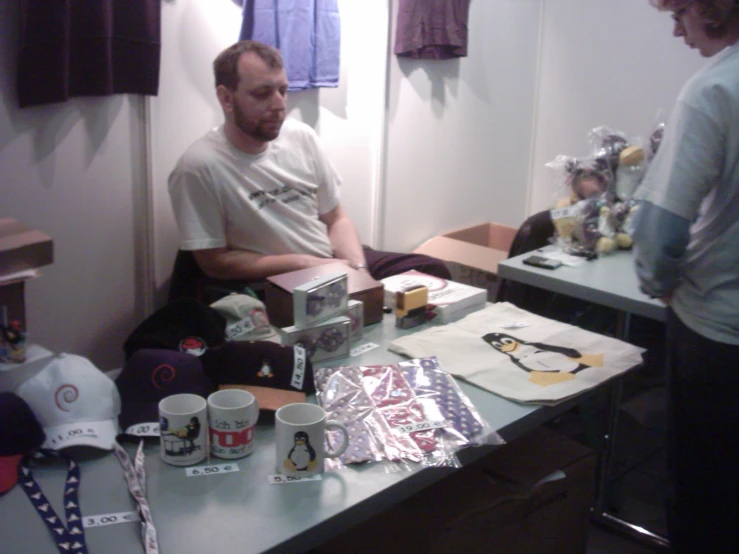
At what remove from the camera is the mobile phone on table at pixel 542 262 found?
2.29 m

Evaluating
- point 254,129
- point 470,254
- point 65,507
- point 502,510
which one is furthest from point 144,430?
point 470,254

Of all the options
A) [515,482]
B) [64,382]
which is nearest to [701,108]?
[515,482]

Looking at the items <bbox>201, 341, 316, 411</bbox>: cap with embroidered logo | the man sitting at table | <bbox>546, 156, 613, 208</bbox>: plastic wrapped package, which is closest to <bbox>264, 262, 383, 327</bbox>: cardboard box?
<bbox>201, 341, 316, 411</bbox>: cap with embroidered logo

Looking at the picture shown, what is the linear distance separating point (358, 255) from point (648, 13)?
2.25m

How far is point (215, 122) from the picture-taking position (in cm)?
258

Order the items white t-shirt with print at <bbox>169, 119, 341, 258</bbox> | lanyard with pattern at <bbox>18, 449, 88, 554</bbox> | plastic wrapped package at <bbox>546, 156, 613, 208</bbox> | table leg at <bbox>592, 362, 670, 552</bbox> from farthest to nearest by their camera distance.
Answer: plastic wrapped package at <bbox>546, 156, 613, 208</bbox>, white t-shirt with print at <bbox>169, 119, 341, 258</bbox>, table leg at <bbox>592, 362, 670, 552</bbox>, lanyard with pattern at <bbox>18, 449, 88, 554</bbox>

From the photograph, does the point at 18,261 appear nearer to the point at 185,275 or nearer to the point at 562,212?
the point at 185,275

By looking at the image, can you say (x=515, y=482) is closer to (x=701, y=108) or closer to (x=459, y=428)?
(x=459, y=428)

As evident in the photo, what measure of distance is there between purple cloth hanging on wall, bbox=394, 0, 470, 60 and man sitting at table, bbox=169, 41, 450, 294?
3.26 ft

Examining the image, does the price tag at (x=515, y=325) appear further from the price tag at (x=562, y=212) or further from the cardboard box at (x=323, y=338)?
the price tag at (x=562, y=212)

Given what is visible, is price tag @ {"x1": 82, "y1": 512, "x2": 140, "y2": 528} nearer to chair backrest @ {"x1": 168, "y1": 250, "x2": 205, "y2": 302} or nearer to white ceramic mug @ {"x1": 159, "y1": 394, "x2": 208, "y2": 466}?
white ceramic mug @ {"x1": 159, "y1": 394, "x2": 208, "y2": 466}

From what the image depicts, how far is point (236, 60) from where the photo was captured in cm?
226

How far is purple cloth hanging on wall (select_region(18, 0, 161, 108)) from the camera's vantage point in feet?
6.59

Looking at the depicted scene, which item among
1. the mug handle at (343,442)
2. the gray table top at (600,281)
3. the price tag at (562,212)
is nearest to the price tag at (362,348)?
the mug handle at (343,442)
